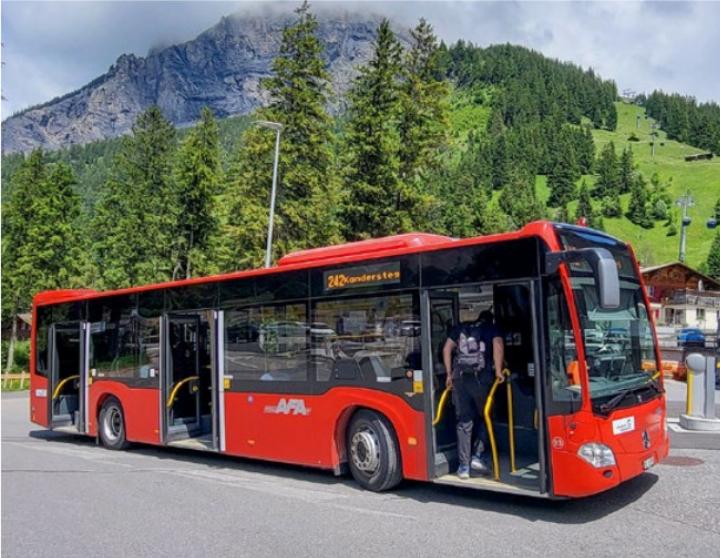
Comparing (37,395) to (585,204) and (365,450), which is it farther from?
(585,204)

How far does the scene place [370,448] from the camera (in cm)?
827

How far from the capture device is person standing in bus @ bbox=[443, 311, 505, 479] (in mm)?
7504

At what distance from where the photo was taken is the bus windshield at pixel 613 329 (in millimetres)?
6766

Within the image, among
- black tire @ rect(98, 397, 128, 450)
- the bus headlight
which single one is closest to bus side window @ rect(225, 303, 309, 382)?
black tire @ rect(98, 397, 128, 450)

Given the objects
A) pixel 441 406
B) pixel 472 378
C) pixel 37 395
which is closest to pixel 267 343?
pixel 441 406

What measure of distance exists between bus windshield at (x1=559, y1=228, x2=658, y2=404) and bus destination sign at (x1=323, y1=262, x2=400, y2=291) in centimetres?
211

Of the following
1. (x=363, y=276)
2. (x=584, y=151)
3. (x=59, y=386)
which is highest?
(x=584, y=151)

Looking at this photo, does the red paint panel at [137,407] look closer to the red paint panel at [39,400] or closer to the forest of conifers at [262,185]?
the red paint panel at [39,400]

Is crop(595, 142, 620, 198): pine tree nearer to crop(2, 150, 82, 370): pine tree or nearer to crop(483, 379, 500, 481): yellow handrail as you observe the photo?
crop(2, 150, 82, 370): pine tree

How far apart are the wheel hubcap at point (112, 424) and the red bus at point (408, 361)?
0.73 meters

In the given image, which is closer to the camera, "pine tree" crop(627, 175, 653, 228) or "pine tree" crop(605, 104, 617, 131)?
"pine tree" crop(627, 175, 653, 228)

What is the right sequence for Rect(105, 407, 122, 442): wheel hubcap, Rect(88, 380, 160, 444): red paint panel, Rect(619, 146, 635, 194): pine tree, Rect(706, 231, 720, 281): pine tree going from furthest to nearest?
1. Rect(619, 146, 635, 194): pine tree
2. Rect(706, 231, 720, 281): pine tree
3. Rect(105, 407, 122, 442): wheel hubcap
4. Rect(88, 380, 160, 444): red paint panel

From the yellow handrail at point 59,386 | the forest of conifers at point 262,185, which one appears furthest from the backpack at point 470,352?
the forest of conifers at point 262,185

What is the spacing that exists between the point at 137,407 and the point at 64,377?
9.64 feet
